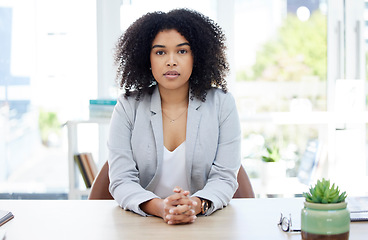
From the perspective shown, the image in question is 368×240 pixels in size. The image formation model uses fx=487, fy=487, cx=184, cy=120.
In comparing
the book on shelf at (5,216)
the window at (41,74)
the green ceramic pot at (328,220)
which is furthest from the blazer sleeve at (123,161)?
the window at (41,74)

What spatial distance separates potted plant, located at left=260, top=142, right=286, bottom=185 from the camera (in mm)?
3320

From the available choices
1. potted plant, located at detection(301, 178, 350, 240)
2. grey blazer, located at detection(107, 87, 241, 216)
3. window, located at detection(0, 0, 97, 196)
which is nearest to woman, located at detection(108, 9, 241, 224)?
grey blazer, located at detection(107, 87, 241, 216)

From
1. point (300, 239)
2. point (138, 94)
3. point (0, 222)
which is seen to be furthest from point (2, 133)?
point (300, 239)

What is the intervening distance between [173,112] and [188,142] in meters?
0.14

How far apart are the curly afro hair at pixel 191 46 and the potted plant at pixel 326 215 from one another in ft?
2.53

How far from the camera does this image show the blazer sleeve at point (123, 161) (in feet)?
5.11

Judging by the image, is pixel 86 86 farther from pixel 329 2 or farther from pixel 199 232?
pixel 199 232

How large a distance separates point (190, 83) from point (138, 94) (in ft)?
0.65

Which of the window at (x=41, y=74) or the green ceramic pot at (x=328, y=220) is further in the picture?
the window at (x=41, y=74)

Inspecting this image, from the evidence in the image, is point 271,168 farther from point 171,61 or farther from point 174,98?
point 171,61

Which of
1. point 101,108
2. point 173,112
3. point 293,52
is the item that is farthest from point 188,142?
point 293,52

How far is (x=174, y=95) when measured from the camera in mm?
1818

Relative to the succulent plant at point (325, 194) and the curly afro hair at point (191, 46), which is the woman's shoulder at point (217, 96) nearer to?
the curly afro hair at point (191, 46)

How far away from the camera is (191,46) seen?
1729mm
